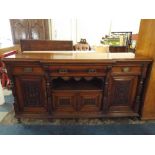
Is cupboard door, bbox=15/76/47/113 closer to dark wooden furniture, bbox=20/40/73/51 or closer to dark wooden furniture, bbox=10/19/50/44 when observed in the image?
dark wooden furniture, bbox=20/40/73/51

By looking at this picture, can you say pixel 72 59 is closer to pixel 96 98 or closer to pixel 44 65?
pixel 44 65

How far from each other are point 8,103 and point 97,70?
1602 millimetres

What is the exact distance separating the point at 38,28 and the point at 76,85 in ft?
10.1

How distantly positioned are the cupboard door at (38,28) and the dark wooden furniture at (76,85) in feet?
8.99

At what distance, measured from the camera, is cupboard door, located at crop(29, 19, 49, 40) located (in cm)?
407

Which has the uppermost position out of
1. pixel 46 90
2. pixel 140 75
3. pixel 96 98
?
pixel 140 75

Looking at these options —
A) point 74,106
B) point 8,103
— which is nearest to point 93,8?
point 74,106

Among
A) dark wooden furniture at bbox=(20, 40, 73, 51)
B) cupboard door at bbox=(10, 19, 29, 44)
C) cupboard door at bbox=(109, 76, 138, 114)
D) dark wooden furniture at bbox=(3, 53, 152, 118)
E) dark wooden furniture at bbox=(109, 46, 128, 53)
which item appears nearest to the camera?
dark wooden furniture at bbox=(3, 53, 152, 118)

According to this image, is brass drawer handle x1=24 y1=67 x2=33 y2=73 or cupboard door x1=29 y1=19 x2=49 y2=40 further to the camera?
cupboard door x1=29 y1=19 x2=49 y2=40

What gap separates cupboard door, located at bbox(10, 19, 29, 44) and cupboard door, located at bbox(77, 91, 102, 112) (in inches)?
130

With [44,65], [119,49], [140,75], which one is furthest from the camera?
[119,49]

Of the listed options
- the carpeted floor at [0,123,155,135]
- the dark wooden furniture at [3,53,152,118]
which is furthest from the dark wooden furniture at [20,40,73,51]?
the carpeted floor at [0,123,155,135]

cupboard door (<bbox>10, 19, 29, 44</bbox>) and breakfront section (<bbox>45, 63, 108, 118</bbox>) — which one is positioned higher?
cupboard door (<bbox>10, 19, 29, 44</bbox>)

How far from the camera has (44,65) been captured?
1450 mm
